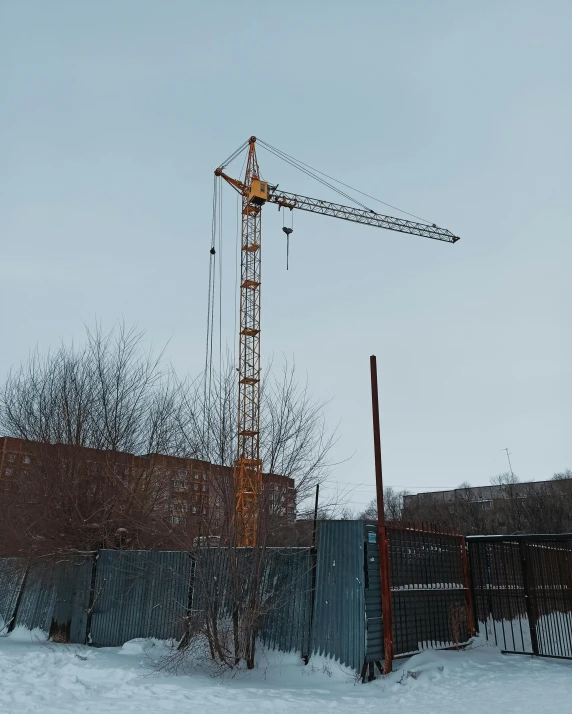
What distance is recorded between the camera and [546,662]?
10078mm

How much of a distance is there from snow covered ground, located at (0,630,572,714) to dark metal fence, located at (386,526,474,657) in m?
0.37

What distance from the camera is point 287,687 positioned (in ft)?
27.3

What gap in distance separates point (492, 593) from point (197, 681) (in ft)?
20.0

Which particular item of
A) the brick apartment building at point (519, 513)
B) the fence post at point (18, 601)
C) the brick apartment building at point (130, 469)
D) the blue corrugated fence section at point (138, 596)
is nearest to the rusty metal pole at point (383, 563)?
the blue corrugated fence section at point (138, 596)

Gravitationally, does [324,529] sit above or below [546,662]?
above

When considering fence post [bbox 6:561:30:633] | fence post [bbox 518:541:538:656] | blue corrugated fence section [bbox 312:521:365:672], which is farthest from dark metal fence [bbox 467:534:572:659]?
fence post [bbox 6:561:30:633]

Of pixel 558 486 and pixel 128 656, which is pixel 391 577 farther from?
pixel 558 486

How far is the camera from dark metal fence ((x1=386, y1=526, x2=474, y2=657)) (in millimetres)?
9414

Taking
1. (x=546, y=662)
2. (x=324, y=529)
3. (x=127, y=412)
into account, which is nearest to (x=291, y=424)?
(x=324, y=529)

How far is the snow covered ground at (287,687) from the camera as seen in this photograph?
23.3ft

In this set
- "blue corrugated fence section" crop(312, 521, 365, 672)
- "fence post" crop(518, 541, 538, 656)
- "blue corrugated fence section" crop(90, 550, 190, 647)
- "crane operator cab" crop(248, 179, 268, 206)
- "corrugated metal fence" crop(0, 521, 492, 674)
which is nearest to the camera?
"blue corrugated fence section" crop(312, 521, 365, 672)

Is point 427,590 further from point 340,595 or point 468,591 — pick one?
point 340,595

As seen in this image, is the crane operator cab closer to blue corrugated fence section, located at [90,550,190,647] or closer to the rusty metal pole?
blue corrugated fence section, located at [90,550,190,647]

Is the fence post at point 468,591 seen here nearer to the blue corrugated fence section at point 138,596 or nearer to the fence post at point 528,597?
the fence post at point 528,597
